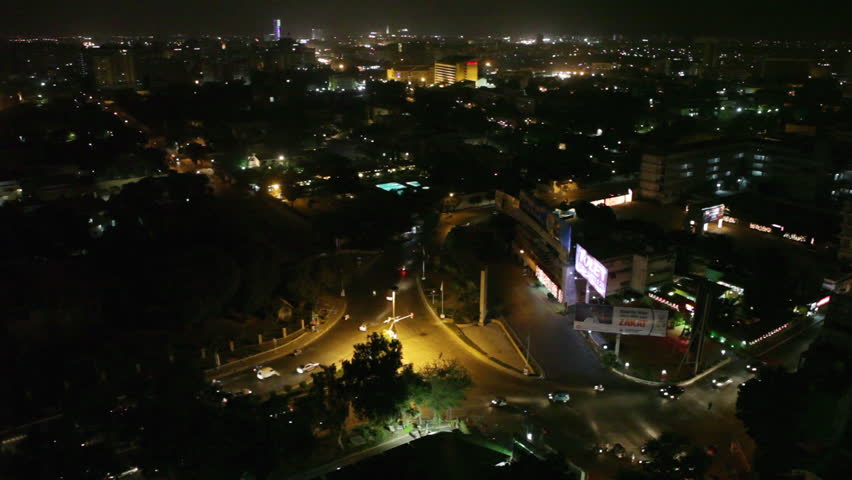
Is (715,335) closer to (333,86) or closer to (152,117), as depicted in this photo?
(152,117)

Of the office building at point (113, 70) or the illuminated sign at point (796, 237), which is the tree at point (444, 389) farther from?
the office building at point (113, 70)

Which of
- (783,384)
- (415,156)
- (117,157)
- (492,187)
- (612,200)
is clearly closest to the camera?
(783,384)

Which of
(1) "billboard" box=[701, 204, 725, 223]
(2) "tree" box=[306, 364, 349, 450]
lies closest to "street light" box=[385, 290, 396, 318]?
(2) "tree" box=[306, 364, 349, 450]

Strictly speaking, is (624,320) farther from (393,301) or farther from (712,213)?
(712,213)

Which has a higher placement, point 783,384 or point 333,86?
point 333,86

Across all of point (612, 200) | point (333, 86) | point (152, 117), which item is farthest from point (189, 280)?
point (333, 86)

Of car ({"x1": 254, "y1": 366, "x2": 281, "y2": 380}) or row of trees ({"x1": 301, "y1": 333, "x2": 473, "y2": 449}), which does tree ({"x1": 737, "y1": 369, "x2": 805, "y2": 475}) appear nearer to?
row of trees ({"x1": 301, "y1": 333, "x2": 473, "y2": 449})

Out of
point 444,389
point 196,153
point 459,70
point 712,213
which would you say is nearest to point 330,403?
point 444,389
